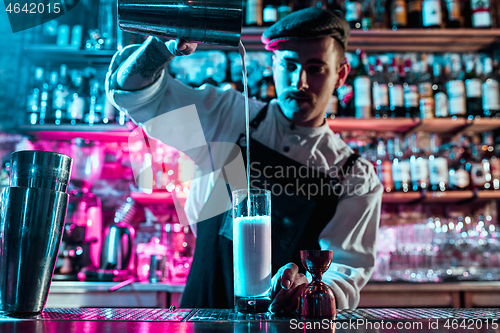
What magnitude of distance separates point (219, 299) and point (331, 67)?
906 millimetres

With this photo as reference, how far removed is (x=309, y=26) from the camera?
141 centimetres

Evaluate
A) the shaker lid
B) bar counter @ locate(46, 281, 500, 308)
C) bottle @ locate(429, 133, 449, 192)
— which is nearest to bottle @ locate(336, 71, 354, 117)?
bottle @ locate(429, 133, 449, 192)

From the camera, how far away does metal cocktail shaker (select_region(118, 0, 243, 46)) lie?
0.84 meters

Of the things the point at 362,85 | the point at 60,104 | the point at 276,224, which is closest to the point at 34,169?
the point at 276,224

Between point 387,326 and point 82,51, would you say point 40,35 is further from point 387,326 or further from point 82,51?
point 387,326

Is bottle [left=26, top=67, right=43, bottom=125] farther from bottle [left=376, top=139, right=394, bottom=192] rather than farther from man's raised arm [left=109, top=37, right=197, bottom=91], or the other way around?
bottle [left=376, top=139, right=394, bottom=192]

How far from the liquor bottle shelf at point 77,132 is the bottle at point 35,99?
77mm

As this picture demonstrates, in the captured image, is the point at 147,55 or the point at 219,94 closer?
the point at 147,55

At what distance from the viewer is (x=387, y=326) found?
2.06 feet

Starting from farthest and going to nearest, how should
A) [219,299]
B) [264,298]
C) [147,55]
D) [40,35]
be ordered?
[40,35] → [219,299] → [147,55] → [264,298]

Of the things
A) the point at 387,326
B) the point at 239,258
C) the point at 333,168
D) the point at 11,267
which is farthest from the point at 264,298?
the point at 333,168

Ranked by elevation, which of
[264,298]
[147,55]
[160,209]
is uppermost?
[147,55]

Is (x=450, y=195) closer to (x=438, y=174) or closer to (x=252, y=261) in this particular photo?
(x=438, y=174)

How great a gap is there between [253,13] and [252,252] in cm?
217
